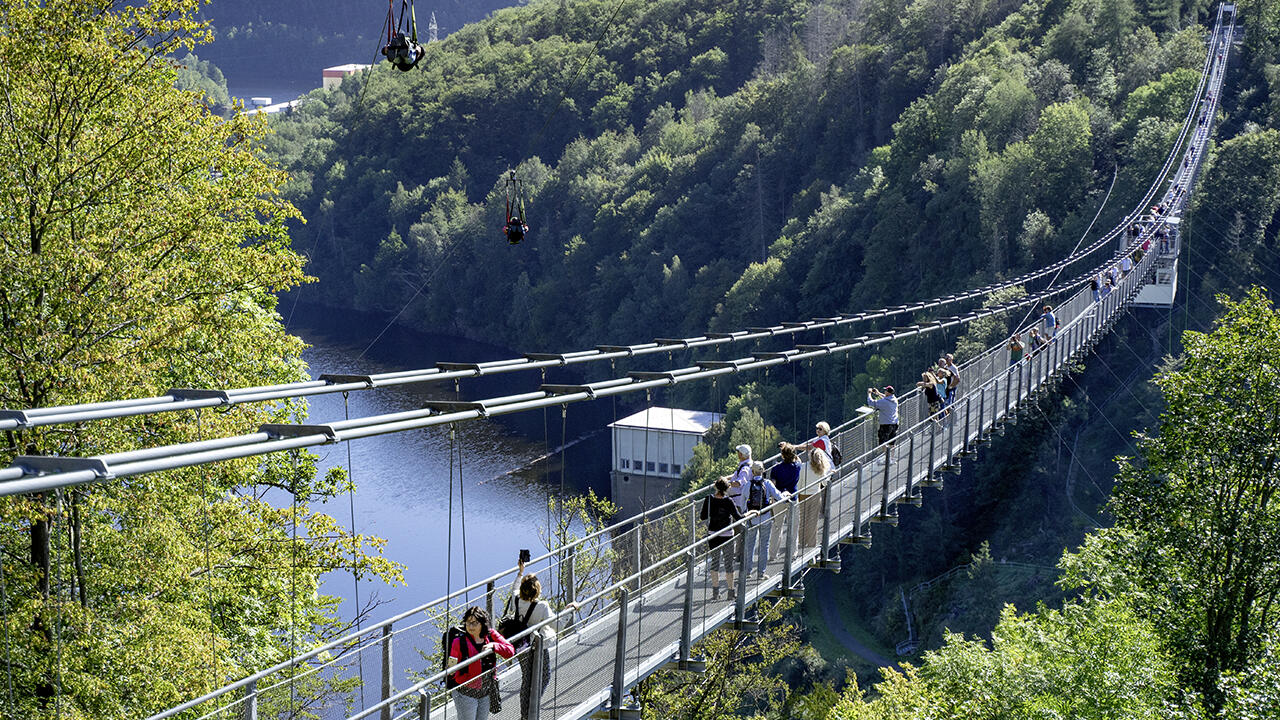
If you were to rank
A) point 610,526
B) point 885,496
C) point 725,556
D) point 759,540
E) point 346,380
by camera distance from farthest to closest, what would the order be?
point 885,496 → point 610,526 → point 759,540 → point 725,556 → point 346,380

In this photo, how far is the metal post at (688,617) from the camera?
10055 mm

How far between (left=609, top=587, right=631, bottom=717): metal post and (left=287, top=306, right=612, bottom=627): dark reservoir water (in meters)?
20.6

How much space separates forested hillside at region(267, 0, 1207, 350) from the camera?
5884cm

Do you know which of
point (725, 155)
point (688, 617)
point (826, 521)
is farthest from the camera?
point (725, 155)

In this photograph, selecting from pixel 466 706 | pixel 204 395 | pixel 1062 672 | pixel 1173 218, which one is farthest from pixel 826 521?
pixel 1173 218

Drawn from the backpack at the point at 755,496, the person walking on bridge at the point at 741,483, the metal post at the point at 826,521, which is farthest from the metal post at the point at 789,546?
the metal post at the point at 826,521

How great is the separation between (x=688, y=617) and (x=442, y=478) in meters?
36.2

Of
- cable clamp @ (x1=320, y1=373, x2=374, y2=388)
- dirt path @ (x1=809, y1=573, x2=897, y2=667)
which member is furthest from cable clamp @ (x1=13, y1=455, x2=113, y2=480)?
dirt path @ (x1=809, y1=573, x2=897, y2=667)

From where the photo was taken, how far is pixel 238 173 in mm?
14445

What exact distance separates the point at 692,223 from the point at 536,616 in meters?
71.3

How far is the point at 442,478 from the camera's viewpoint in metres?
45.7

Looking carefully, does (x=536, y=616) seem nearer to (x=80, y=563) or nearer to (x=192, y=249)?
(x=80, y=563)

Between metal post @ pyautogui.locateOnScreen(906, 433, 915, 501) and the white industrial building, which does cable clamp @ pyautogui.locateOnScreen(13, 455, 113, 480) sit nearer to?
metal post @ pyautogui.locateOnScreen(906, 433, 915, 501)

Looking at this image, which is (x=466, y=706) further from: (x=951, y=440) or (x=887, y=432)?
(x=951, y=440)
